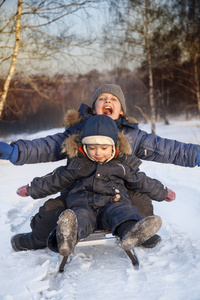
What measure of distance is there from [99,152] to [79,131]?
1.97ft

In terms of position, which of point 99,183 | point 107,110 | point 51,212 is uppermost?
point 107,110

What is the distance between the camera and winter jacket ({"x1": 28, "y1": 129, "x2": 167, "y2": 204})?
2.46 metres

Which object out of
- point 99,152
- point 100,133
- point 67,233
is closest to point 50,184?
point 99,152

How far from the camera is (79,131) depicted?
9.94 feet

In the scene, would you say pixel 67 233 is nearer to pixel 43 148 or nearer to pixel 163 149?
pixel 43 148

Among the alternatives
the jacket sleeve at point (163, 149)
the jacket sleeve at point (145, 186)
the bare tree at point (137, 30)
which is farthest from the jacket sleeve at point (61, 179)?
the bare tree at point (137, 30)

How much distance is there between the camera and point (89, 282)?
1.91m

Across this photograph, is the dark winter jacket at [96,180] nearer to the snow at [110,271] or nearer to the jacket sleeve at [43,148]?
the jacket sleeve at [43,148]

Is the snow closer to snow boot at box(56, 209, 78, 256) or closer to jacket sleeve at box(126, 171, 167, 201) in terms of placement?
snow boot at box(56, 209, 78, 256)

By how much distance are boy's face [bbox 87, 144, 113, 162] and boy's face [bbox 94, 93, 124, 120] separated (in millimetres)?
663

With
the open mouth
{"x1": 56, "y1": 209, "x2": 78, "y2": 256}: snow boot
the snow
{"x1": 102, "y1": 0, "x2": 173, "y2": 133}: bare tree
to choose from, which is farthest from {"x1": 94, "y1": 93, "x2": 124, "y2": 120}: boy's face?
{"x1": 102, "y1": 0, "x2": 173, "y2": 133}: bare tree

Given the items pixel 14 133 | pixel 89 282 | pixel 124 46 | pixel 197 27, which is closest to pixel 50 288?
pixel 89 282

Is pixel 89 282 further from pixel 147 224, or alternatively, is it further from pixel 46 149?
pixel 46 149

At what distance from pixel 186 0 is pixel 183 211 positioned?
12.5 meters
